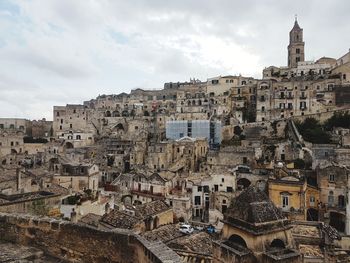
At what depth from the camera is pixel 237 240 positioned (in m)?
8.26

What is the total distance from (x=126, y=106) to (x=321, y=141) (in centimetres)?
4528

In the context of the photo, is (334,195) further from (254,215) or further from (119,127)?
(119,127)

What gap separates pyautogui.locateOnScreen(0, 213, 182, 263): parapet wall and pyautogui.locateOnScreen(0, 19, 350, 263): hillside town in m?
0.03

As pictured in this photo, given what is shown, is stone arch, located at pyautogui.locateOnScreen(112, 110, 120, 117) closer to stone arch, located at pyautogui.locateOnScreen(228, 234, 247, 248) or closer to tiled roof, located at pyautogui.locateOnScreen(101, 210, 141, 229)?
tiled roof, located at pyautogui.locateOnScreen(101, 210, 141, 229)

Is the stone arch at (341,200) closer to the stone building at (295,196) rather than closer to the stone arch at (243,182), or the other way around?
the stone building at (295,196)

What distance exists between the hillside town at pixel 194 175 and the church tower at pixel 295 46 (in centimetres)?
30

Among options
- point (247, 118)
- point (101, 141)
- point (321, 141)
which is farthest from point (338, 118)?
point (101, 141)

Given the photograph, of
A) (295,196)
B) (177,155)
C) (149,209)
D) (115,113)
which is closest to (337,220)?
(295,196)

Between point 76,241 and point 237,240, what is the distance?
3.66 metres

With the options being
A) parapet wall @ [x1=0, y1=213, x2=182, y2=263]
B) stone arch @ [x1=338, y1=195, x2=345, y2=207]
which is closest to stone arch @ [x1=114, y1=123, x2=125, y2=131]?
Answer: stone arch @ [x1=338, y1=195, x2=345, y2=207]

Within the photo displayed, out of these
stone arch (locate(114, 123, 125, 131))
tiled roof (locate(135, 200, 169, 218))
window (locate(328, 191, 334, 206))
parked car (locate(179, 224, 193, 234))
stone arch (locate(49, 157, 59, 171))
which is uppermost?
stone arch (locate(114, 123, 125, 131))

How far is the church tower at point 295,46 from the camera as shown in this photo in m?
79.6

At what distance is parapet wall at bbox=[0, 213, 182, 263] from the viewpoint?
669cm

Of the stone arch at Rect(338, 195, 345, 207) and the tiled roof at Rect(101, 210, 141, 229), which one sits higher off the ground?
the tiled roof at Rect(101, 210, 141, 229)
